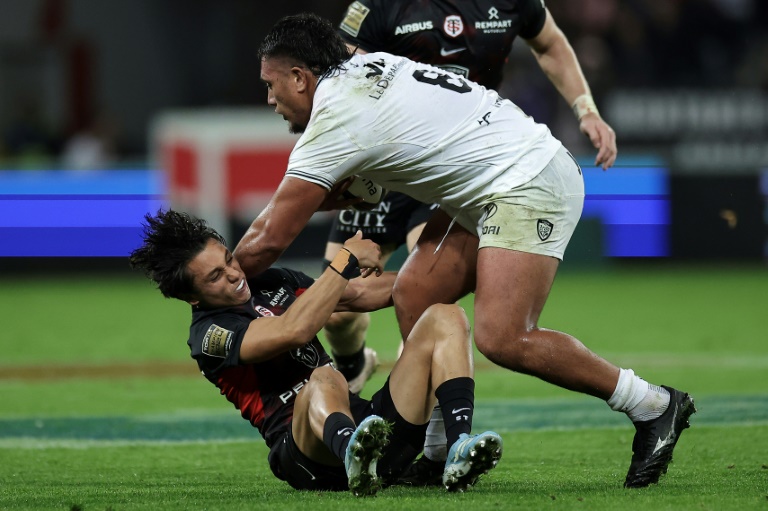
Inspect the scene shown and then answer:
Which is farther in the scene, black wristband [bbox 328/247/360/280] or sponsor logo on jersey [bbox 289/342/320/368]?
sponsor logo on jersey [bbox 289/342/320/368]

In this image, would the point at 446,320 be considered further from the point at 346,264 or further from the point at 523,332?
the point at 346,264

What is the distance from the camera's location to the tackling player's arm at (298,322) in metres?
4.41

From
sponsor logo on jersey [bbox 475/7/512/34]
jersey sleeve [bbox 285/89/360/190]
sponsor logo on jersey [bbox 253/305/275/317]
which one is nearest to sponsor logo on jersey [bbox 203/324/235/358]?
sponsor logo on jersey [bbox 253/305/275/317]

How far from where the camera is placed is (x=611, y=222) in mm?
14648

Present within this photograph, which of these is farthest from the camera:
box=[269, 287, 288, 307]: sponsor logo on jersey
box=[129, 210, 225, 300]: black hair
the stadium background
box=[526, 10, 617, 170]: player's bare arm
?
the stadium background

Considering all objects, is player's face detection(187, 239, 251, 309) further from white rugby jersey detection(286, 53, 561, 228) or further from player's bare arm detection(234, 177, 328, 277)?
white rugby jersey detection(286, 53, 561, 228)

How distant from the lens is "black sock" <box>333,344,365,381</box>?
6930 millimetres

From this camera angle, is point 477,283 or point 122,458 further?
point 122,458

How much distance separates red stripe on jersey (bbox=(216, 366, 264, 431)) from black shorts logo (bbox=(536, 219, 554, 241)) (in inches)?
47.9

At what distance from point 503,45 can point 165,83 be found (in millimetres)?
13065

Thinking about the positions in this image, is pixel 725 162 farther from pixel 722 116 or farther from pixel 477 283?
pixel 477 283

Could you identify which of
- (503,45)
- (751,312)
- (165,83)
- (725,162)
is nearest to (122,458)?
(503,45)

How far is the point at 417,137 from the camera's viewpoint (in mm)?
4672

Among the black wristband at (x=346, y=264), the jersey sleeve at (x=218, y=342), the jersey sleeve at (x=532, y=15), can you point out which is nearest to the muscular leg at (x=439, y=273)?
the black wristband at (x=346, y=264)
